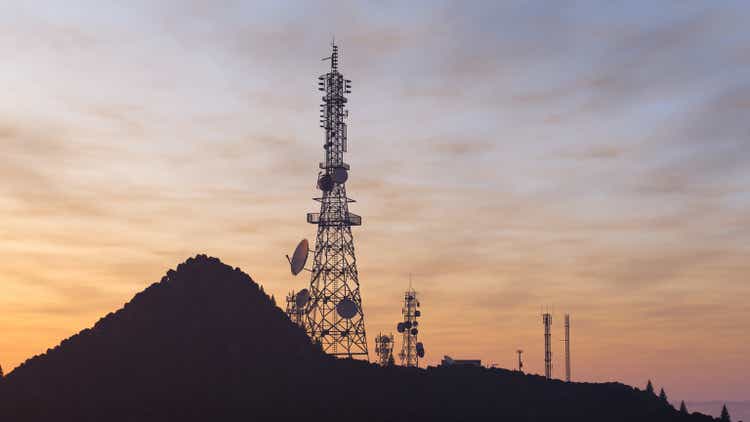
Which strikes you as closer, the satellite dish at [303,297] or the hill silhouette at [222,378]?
the hill silhouette at [222,378]

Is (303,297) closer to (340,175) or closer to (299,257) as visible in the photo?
(299,257)

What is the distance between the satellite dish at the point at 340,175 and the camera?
98938 mm

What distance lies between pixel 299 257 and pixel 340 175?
A: 29.6ft

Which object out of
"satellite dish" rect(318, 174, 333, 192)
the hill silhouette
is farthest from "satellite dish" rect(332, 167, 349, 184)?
the hill silhouette

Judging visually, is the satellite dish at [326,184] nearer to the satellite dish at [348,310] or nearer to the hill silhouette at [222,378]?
the satellite dish at [348,310]

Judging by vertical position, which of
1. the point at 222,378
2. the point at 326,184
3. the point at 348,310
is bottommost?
the point at 222,378

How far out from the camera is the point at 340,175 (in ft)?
325

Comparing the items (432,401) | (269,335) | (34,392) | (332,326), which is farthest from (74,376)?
(432,401)

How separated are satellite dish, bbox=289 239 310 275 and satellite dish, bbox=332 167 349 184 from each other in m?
6.80

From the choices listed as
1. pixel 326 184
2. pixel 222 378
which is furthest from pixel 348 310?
pixel 222 378

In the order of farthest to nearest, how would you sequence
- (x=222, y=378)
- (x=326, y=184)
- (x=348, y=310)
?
(x=326, y=184) < (x=348, y=310) < (x=222, y=378)

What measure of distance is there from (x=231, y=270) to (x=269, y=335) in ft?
26.5

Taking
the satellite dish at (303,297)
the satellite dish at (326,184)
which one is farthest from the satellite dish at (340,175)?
the satellite dish at (303,297)

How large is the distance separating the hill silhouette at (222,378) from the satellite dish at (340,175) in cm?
1321
